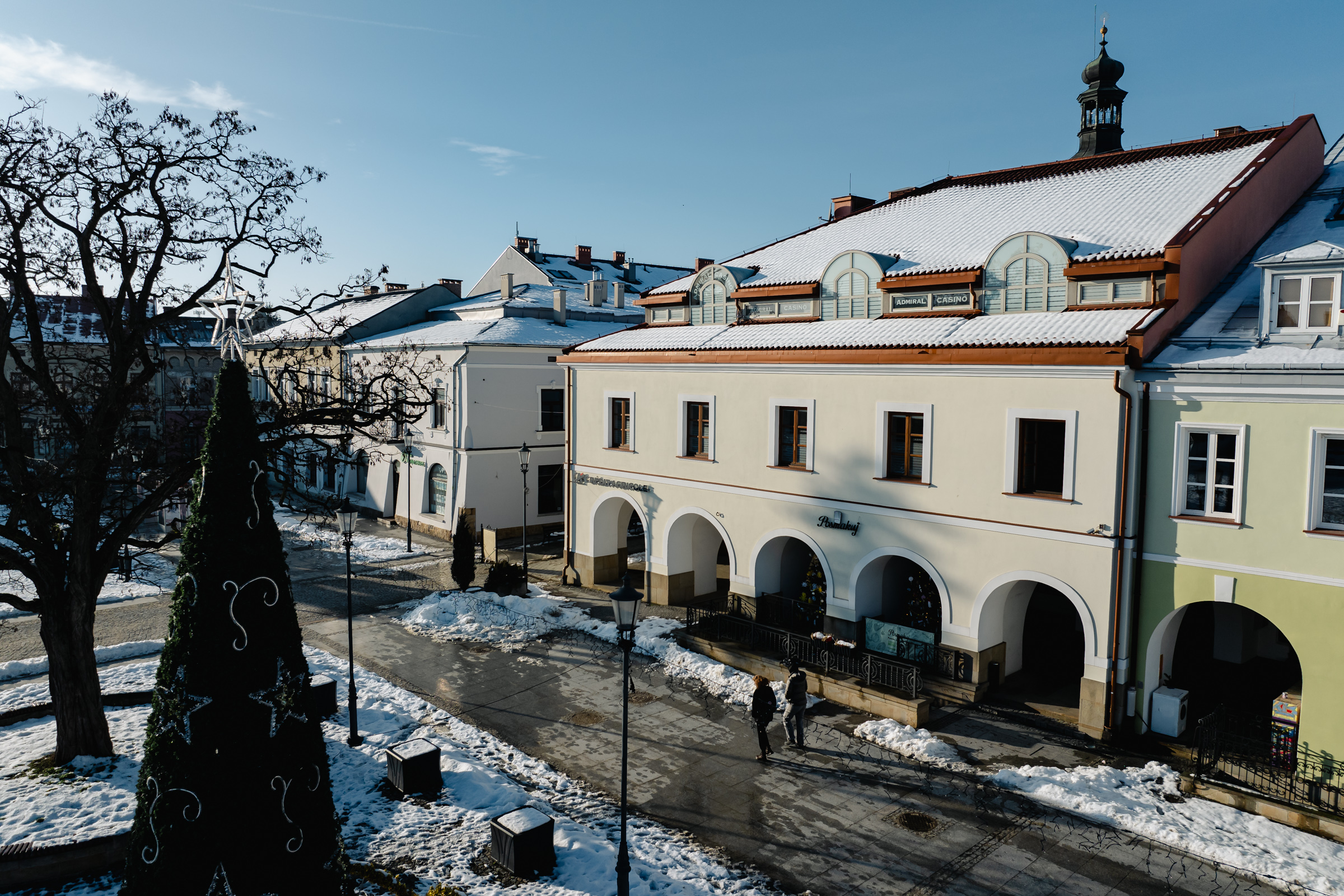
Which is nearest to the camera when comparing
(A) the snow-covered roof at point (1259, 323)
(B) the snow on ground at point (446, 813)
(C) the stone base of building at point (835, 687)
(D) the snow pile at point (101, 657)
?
(B) the snow on ground at point (446, 813)

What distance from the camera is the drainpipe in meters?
15.0

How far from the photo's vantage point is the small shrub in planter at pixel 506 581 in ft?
81.6

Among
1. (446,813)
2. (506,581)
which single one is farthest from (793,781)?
(506,581)

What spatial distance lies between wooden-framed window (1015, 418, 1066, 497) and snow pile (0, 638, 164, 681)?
61.5ft

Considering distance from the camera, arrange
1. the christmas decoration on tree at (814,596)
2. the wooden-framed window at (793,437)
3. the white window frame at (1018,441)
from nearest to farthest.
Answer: the white window frame at (1018,441), the wooden-framed window at (793,437), the christmas decoration on tree at (814,596)

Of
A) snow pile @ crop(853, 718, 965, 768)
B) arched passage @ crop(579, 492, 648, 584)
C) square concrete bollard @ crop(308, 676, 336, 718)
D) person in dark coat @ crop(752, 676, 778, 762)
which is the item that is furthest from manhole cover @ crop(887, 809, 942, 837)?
arched passage @ crop(579, 492, 648, 584)

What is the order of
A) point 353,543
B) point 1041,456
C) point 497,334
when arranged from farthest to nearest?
point 497,334 < point 353,543 < point 1041,456

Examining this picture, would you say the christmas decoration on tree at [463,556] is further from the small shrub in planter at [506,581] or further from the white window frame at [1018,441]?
the white window frame at [1018,441]

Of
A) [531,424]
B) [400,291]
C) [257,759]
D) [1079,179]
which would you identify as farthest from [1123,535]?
[400,291]

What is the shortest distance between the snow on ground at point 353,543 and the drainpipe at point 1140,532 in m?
23.4

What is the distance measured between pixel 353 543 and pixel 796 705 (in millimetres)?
23380

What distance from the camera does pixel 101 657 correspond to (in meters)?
19.5

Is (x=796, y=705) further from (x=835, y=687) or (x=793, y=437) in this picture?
(x=793, y=437)

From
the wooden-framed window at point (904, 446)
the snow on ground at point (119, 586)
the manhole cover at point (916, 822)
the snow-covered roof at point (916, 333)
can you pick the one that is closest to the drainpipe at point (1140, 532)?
the snow-covered roof at point (916, 333)
